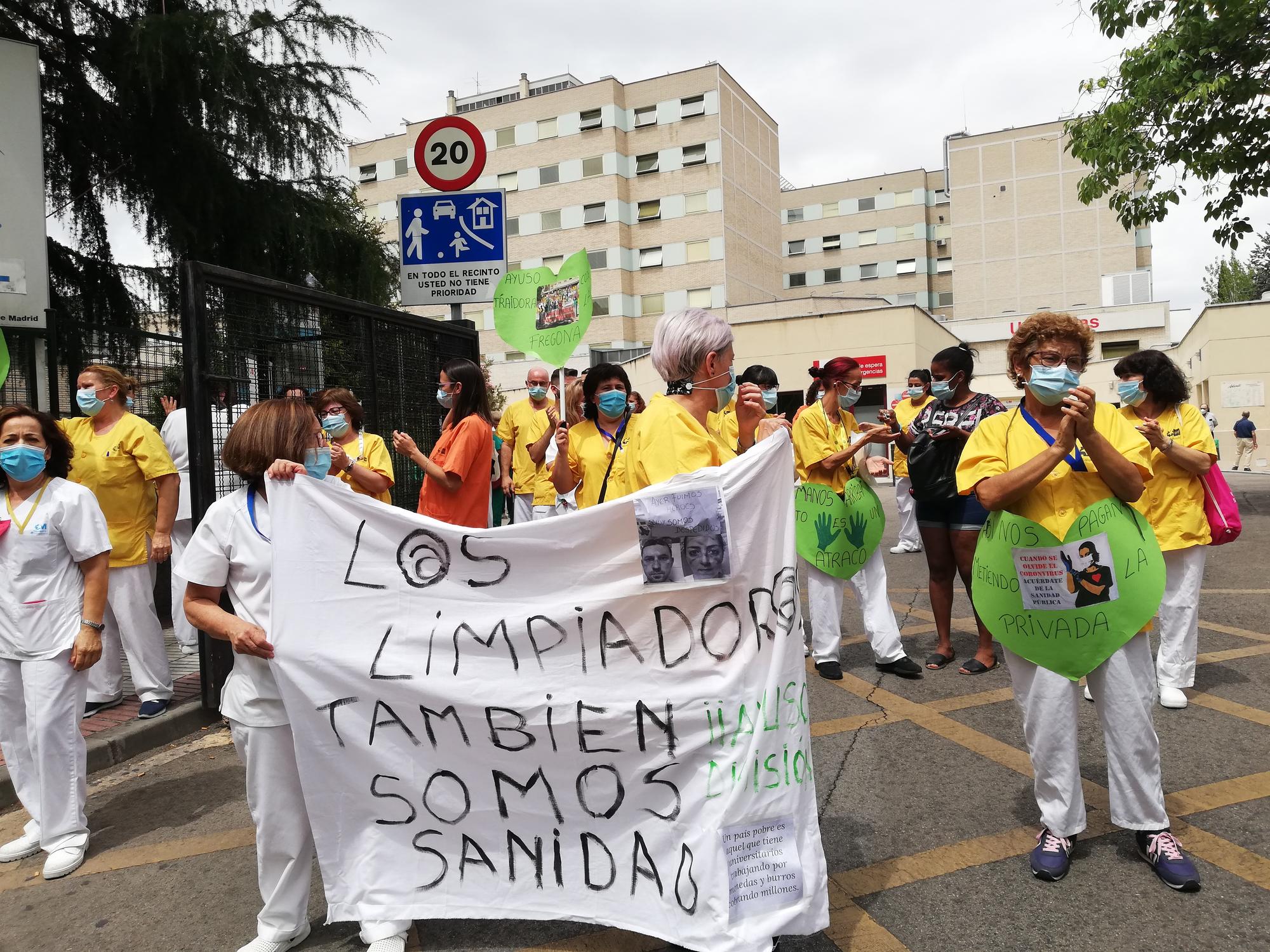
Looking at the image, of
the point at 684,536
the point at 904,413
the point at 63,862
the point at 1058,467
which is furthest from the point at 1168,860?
the point at 904,413

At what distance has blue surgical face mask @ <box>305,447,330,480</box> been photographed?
309 cm

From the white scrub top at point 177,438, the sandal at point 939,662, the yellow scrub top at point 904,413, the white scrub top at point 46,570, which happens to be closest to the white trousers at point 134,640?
the white scrub top at point 177,438

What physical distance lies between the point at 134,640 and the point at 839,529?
168 inches

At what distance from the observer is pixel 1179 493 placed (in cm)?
520

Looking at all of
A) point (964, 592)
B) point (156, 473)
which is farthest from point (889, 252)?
point (156, 473)

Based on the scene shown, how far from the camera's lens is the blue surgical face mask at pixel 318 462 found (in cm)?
309

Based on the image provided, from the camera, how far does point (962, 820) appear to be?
3705 mm

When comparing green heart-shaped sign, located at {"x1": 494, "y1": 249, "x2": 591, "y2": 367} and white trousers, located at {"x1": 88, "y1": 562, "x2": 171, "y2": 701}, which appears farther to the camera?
green heart-shaped sign, located at {"x1": 494, "y1": 249, "x2": 591, "y2": 367}

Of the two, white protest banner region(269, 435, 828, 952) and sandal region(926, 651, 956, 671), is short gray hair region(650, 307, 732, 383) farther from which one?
sandal region(926, 651, 956, 671)

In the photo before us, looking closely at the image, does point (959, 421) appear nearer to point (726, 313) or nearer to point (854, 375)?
point (854, 375)

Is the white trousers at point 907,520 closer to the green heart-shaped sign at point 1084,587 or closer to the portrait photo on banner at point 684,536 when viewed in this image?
the green heart-shaped sign at point 1084,587

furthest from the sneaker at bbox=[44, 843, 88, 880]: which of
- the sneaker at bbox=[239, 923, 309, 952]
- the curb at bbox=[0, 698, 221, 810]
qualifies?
the sneaker at bbox=[239, 923, 309, 952]

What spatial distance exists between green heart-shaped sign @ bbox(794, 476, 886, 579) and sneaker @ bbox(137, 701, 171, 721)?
Result: 12.8ft

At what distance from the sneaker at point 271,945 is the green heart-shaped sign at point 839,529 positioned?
147 inches
